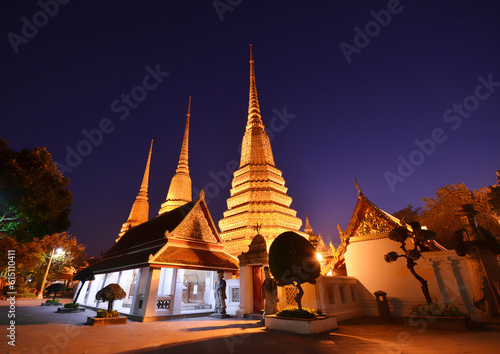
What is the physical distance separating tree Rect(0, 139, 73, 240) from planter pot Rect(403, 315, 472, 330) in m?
17.5

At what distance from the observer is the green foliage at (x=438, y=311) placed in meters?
8.34

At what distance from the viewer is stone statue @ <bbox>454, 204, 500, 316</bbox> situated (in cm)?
869

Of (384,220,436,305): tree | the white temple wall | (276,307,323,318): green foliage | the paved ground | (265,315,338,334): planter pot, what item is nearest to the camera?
the paved ground

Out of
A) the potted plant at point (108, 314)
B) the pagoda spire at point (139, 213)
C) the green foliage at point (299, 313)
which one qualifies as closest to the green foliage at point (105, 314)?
the potted plant at point (108, 314)

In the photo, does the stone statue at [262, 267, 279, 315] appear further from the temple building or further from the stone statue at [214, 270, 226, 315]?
the temple building

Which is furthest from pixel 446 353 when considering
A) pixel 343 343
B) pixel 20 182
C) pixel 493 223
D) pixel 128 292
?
pixel 493 223

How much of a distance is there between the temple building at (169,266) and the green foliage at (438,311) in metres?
9.02

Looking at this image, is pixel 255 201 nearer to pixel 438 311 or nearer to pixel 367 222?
pixel 367 222

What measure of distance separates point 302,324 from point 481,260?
24.5 ft

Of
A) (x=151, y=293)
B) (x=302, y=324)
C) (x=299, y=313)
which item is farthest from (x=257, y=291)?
(x=302, y=324)

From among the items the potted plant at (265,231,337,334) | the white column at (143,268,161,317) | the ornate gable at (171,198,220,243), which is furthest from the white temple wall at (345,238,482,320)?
the white column at (143,268,161,317)

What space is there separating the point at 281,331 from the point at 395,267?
7.68 m

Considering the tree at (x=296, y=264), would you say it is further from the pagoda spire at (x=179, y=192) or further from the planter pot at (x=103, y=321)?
the pagoda spire at (x=179, y=192)

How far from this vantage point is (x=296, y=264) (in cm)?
863
